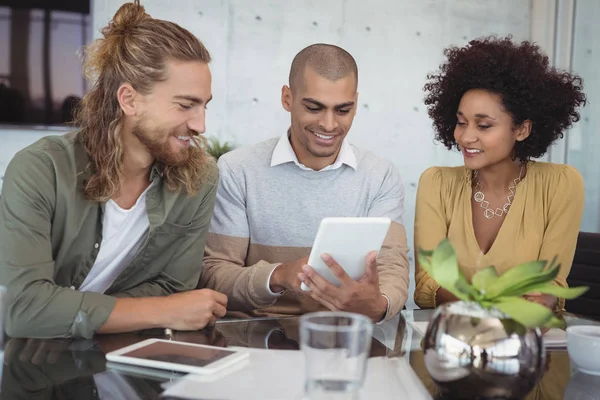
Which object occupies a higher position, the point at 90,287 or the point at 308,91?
the point at 308,91

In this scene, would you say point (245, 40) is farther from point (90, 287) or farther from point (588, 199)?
point (90, 287)

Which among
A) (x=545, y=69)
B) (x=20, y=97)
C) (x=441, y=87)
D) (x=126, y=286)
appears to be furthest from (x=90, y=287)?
(x=20, y=97)

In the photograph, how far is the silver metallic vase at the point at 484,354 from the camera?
114cm

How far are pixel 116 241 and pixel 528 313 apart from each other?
119 centimetres

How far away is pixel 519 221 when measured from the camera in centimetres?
252

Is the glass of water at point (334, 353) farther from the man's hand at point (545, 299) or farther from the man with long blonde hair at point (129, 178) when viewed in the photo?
the man's hand at point (545, 299)

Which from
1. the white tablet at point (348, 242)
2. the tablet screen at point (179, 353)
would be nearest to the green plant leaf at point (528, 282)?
the white tablet at point (348, 242)

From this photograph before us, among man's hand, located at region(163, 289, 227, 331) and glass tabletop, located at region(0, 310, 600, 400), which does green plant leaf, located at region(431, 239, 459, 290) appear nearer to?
glass tabletop, located at region(0, 310, 600, 400)

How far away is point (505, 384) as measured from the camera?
3.76 feet

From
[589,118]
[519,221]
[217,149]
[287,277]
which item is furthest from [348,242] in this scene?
[589,118]

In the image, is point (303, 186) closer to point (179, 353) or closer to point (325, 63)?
point (325, 63)

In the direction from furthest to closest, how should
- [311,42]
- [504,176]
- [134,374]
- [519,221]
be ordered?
1. [311,42]
2. [504,176]
3. [519,221]
4. [134,374]

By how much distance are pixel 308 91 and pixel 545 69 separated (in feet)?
3.10

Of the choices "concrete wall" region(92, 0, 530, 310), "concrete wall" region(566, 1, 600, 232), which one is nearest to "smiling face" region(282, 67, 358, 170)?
"concrete wall" region(92, 0, 530, 310)
